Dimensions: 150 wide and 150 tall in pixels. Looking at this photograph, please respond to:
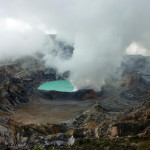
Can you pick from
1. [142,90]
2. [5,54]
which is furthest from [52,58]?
[142,90]

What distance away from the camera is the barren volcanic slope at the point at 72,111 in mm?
35625

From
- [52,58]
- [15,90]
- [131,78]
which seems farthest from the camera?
[52,58]

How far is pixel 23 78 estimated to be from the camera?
96000 mm

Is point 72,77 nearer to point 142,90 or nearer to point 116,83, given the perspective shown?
point 116,83

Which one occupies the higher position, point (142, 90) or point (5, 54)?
point (5, 54)

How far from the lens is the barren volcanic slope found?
35.6 m

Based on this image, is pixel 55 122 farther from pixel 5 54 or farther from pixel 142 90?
pixel 5 54

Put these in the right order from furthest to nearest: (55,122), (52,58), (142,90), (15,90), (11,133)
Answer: (52,58) < (15,90) < (142,90) < (55,122) < (11,133)

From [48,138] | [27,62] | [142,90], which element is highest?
[27,62]

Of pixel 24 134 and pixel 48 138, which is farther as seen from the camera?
pixel 24 134

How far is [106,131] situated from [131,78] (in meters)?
53.8

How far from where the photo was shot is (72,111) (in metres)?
66.2

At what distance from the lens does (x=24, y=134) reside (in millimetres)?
46438

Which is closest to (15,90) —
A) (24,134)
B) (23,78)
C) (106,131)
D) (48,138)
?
(23,78)
